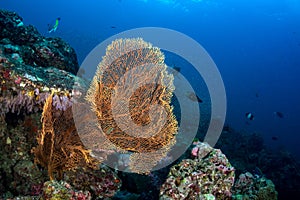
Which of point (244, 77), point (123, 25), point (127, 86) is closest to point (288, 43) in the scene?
point (244, 77)

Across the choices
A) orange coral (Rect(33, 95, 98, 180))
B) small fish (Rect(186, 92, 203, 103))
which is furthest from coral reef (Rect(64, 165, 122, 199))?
small fish (Rect(186, 92, 203, 103))

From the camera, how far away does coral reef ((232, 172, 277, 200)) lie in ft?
14.1

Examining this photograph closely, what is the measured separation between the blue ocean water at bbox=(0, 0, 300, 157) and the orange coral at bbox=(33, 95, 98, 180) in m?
40.3

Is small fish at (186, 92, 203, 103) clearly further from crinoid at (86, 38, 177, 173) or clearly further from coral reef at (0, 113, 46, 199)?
coral reef at (0, 113, 46, 199)

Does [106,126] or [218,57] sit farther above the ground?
[218,57]

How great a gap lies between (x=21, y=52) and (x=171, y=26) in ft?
342

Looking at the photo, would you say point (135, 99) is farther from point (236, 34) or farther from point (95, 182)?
point (236, 34)

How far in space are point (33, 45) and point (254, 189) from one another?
6017 millimetres

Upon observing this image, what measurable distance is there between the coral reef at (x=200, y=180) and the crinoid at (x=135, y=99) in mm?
887

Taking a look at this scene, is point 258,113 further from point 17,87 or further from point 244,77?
point 17,87

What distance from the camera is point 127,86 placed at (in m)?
4.47

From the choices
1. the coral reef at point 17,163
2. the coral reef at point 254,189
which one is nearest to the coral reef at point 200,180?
the coral reef at point 254,189

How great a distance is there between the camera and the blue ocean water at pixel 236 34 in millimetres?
59531

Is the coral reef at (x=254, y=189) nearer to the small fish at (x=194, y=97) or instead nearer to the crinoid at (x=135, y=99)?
the crinoid at (x=135, y=99)
